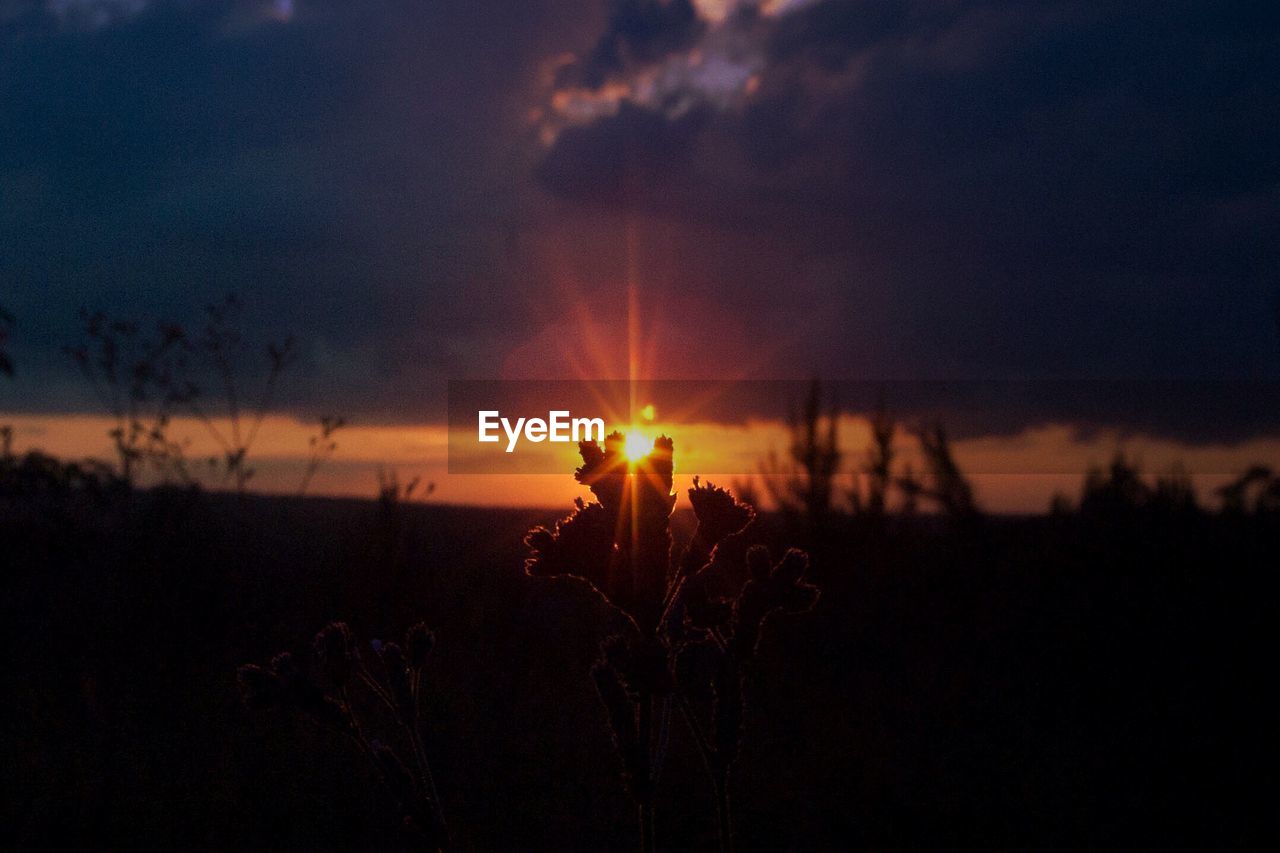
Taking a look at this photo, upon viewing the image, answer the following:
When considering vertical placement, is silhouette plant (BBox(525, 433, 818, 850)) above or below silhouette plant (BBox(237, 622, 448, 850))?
above

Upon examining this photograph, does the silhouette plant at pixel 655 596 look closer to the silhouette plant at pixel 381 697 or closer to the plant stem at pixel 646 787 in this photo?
the plant stem at pixel 646 787

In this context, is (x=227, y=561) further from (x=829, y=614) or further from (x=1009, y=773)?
(x=1009, y=773)

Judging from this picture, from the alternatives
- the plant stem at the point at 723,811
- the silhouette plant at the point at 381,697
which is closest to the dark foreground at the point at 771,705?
the silhouette plant at the point at 381,697

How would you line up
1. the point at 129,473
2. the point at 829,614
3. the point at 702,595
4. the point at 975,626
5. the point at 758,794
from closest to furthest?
1. the point at 702,595
2. the point at 758,794
3. the point at 975,626
4. the point at 829,614
5. the point at 129,473

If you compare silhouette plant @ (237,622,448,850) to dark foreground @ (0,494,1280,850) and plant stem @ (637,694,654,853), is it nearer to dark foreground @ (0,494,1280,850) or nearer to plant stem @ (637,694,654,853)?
plant stem @ (637,694,654,853)

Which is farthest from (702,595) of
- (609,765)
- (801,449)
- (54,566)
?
(54,566)

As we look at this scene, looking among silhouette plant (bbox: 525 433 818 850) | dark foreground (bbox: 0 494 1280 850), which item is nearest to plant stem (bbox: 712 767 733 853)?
silhouette plant (bbox: 525 433 818 850)

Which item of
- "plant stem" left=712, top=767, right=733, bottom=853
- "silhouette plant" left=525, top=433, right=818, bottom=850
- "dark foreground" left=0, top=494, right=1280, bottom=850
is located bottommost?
"dark foreground" left=0, top=494, right=1280, bottom=850
